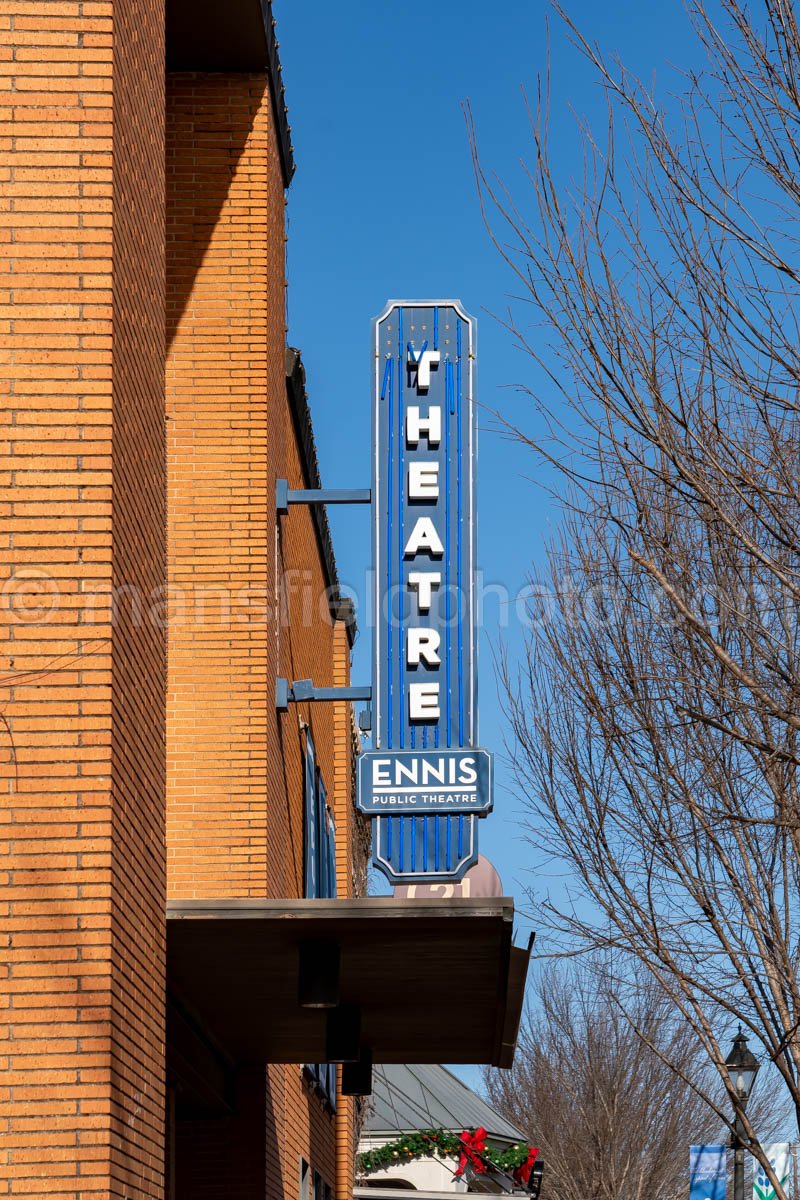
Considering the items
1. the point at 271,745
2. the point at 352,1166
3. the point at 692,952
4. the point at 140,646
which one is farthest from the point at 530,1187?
the point at 140,646

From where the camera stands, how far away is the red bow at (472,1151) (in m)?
28.0

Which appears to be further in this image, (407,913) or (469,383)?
(469,383)

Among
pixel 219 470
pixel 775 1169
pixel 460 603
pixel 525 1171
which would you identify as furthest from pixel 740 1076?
pixel 525 1171

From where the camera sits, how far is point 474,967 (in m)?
11.5

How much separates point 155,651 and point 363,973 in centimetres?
348

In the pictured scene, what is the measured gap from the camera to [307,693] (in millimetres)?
14109

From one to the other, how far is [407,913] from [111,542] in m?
3.16

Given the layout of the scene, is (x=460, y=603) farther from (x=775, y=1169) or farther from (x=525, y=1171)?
(x=525, y=1171)

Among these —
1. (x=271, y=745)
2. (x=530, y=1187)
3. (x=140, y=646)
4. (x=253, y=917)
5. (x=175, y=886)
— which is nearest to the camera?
(x=140, y=646)

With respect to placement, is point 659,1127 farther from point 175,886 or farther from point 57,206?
point 57,206

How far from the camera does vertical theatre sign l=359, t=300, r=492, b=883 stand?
12.7 m

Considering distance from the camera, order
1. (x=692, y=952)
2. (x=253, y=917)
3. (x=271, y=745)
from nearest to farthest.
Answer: (x=253, y=917) < (x=271, y=745) < (x=692, y=952)

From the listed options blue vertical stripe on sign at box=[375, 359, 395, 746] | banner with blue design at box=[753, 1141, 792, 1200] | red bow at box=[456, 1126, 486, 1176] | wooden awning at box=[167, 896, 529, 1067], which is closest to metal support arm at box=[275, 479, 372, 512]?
blue vertical stripe on sign at box=[375, 359, 395, 746]

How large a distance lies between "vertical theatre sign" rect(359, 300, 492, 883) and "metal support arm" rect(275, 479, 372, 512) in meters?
0.23
